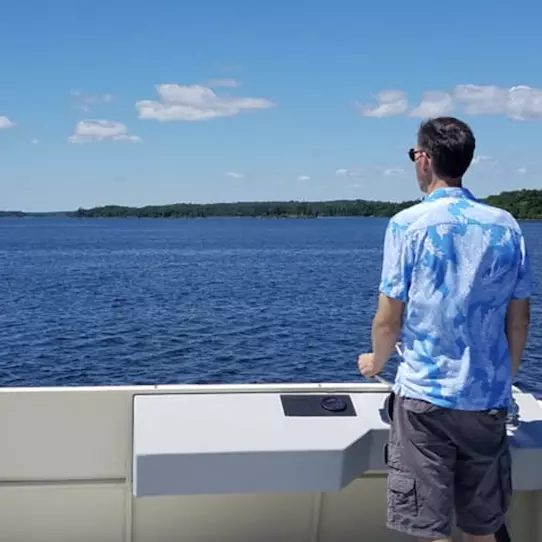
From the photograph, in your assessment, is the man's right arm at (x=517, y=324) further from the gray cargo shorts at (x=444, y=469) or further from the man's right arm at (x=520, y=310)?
the gray cargo shorts at (x=444, y=469)

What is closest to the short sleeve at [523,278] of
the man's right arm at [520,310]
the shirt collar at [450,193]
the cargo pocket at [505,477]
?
the man's right arm at [520,310]

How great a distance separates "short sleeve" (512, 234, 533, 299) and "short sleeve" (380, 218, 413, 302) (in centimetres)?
25

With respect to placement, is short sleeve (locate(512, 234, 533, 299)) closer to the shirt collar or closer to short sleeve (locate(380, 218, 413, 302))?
the shirt collar

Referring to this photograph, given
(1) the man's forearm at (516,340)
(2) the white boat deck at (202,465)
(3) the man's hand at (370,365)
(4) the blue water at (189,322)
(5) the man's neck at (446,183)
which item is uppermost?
(5) the man's neck at (446,183)

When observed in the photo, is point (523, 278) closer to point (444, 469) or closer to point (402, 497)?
point (444, 469)

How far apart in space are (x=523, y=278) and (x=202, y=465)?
908 mm

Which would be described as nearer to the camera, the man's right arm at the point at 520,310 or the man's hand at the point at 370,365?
the man's right arm at the point at 520,310

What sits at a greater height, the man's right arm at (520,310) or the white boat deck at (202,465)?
the man's right arm at (520,310)

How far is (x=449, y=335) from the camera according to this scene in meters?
1.82

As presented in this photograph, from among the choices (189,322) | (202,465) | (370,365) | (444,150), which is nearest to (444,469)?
(370,365)

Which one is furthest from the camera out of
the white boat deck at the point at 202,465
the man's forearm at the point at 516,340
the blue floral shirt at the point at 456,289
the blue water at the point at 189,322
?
the blue water at the point at 189,322

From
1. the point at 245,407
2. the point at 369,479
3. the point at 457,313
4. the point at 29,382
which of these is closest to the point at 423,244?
the point at 457,313

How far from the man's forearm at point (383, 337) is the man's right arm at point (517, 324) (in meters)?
0.26

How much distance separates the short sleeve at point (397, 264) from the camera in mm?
1818
